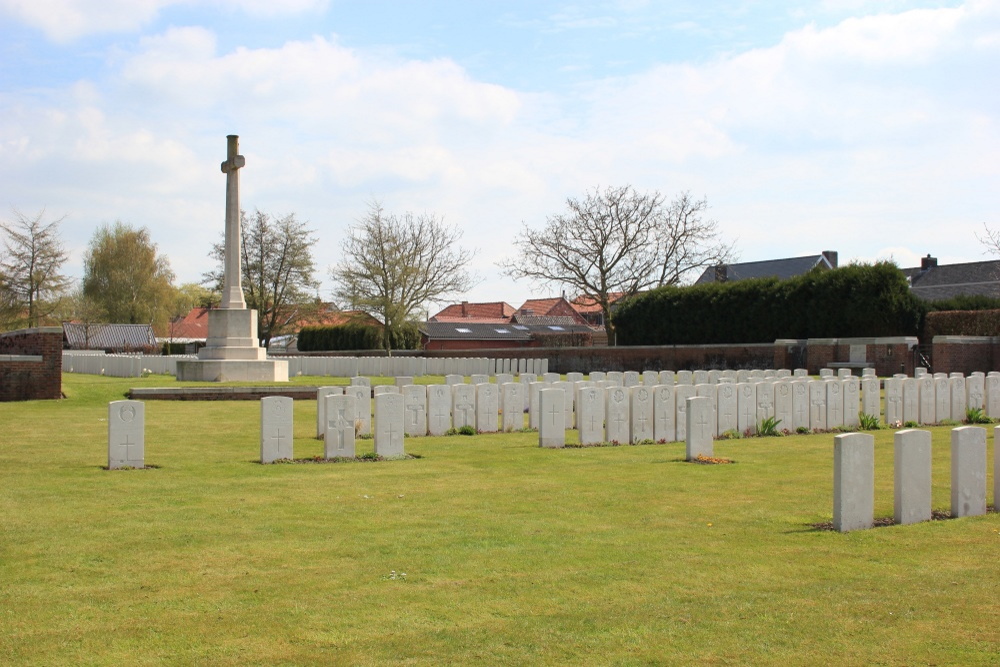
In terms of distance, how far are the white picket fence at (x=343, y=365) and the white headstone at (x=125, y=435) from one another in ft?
78.4

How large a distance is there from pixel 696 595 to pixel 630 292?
135 ft

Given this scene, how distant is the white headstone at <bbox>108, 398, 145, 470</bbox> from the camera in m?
9.95

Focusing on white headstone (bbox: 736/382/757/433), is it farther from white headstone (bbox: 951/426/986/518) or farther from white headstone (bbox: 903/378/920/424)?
white headstone (bbox: 951/426/986/518)

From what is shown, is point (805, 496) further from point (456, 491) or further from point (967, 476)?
point (456, 491)

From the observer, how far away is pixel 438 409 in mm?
13805

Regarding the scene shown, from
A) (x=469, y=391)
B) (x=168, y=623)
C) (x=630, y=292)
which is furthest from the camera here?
(x=630, y=292)

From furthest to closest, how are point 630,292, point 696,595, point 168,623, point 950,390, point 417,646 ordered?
point 630,292
point 950,390
point 696,595
point 168,623
point 417,646

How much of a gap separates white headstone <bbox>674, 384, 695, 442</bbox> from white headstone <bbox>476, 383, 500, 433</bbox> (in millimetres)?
2884

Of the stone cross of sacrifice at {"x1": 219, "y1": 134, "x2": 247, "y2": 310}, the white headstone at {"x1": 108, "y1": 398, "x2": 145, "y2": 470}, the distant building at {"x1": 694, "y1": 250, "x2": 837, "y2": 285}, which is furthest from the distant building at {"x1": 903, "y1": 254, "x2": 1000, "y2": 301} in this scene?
the white headstone at {"x1": 108, "y1": 398, "x2": 145, "y2": 470}

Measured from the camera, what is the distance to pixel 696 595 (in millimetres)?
5316

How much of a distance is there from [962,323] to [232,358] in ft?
73.2

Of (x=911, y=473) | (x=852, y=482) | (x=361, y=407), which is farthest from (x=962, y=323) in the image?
(x=852, y=482)

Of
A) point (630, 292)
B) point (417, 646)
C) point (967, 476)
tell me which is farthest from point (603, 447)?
point (630, 292)

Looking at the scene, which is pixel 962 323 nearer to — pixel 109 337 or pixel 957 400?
pixel 957 400
